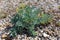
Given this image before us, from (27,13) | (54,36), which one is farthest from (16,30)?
(54,36)

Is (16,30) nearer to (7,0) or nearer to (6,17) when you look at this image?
(6,17)

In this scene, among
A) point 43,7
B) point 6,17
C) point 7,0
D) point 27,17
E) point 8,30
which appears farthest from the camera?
point 7,0

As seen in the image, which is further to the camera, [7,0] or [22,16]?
[7,0]

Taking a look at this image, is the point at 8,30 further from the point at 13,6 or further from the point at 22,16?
the point at 13,6

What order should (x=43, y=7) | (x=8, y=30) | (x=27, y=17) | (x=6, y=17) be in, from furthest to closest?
(x=43, y=7), (x=6, y=17), (x=8, y=30), (x=27, y=17)

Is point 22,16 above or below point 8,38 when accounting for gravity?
above

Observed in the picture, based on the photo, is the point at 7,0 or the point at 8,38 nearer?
the point at 8,38

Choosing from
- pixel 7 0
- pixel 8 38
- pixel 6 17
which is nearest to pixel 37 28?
pixel 8 38

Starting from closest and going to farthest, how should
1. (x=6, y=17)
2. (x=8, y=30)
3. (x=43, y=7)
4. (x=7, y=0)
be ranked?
(x=8, y=30)
(x=6, y=17)
(x=43, y=7)
(x=7, y=0)

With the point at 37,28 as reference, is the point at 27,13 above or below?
above
